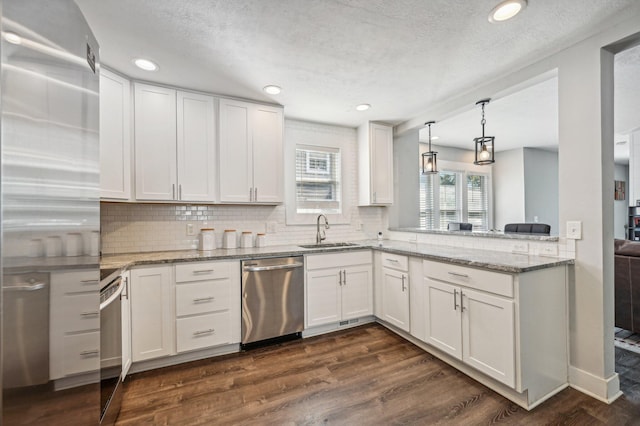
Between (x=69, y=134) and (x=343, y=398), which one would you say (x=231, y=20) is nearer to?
(x=69, y=134)

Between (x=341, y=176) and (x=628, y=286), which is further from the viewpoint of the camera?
(x=341, y=176)

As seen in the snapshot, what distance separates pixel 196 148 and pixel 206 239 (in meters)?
0.93

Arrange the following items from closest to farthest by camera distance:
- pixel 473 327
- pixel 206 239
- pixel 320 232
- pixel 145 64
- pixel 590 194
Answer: pixel 590 194 → pixel 473 327 → pixel 145 64 → pixel 206 239 → pixel 320 232

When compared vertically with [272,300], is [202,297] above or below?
above

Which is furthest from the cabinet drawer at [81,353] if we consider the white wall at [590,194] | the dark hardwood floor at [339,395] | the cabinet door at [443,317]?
the white wall at [590,194]

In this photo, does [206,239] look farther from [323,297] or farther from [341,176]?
[341,176]

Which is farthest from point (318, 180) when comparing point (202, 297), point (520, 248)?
point (520, 248)

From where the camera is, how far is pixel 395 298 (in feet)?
9.80

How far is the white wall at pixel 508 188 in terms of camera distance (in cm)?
621

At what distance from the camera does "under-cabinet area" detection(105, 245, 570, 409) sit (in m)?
1.89

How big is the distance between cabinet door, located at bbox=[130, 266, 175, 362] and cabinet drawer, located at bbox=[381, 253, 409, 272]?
6.92 feet

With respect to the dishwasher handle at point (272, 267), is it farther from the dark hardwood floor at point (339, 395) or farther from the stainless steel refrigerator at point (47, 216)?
the stainless steel refrigerator at point (47, 216)

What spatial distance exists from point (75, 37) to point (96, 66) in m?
0.29

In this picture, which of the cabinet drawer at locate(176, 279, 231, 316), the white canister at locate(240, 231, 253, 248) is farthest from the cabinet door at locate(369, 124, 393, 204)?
the cabinet drawer at locate(176, 279, 231, 316)
